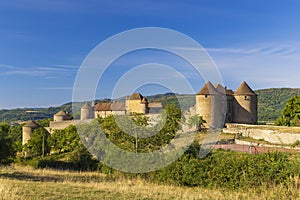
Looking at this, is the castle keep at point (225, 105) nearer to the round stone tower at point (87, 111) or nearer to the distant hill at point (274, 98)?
the round stone tower at point (87, 111)

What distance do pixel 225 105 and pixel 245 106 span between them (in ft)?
10.7

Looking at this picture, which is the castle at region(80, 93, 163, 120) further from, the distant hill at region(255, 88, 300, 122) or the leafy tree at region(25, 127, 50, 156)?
the distant hill at region(255, 88, 300, 122)

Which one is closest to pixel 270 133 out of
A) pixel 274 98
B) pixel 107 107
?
pixel 107 107

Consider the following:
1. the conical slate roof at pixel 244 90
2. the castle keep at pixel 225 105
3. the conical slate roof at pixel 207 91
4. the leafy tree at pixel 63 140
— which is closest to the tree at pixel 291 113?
the castle keep at pixel 225 105

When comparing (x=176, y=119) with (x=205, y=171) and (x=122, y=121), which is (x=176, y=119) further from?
(x=205, y=171)

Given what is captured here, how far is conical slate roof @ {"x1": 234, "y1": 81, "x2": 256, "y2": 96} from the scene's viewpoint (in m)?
47.4

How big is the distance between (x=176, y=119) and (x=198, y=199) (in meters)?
11.4

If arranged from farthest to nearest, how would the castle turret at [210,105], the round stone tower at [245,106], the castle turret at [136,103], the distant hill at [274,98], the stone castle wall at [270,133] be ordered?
the distant hill at [274,98]
the castle turret at [136,103]
the round stone tower at [245,106]
the castle turret at [210,105]
the stone castle wall at [270,133]

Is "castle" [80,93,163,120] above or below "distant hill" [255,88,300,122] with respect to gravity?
below

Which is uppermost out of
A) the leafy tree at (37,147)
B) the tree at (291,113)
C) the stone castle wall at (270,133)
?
the tree at (291,113)

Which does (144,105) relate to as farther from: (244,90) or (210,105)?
(244,90)

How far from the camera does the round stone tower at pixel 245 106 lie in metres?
47.2

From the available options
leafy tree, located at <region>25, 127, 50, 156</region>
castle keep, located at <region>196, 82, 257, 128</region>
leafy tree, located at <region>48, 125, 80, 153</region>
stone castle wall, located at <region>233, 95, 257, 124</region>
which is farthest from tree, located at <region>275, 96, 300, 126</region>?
leafy tree, located at <region>25, 127, 50, 156</region>

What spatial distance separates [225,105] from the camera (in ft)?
153
